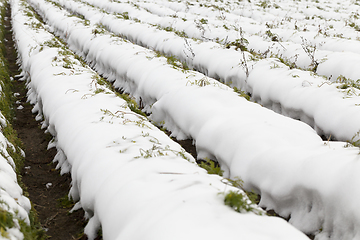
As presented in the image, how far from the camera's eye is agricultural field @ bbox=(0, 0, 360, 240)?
A: 245cm

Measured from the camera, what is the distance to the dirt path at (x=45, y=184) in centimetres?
357

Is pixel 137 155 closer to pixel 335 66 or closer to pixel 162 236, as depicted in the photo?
pixel 162 236

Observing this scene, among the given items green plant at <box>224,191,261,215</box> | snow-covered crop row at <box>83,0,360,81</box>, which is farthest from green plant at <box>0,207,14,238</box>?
snow-covered crop row at <box>83,0,360,81</box>

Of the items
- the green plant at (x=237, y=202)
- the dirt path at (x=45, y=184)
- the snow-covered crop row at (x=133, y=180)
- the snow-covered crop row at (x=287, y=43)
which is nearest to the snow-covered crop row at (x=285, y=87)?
the snow-covered crop row at (x=287, y=43)

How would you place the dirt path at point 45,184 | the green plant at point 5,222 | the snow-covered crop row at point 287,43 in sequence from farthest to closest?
the snow-covered crop row at point 287,43
the dirt path at point 45,184
the green plant at point 5,222

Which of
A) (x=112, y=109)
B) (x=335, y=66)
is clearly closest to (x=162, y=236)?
(x=112, y=109)

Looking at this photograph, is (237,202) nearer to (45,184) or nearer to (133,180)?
(133,180)

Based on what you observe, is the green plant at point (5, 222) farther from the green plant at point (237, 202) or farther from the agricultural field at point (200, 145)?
the green plant at point (237, 202)

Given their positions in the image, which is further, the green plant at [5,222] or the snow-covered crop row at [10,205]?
the snow-covered crop row at [10,205]

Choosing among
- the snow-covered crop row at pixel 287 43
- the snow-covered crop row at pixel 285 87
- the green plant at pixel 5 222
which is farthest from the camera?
the snow-covered crop row at pixel 287 43

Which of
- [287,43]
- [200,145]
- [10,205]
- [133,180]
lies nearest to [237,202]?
[133,180]

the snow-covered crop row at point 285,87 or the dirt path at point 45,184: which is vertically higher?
the snow-covered crop row at point 285,87

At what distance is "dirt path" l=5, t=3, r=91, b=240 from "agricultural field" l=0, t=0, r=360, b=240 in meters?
0.20

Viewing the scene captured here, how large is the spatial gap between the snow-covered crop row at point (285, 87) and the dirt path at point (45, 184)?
11.4ft
